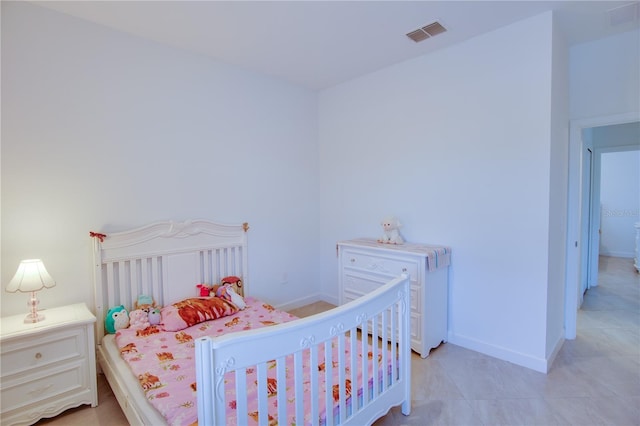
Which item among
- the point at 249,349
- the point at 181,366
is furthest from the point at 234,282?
the point at 249,349

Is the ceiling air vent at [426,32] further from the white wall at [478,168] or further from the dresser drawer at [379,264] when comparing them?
the dresser drawer at [379,264]

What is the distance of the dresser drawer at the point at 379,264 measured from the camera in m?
2.79

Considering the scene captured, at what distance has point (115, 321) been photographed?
8.00 ft

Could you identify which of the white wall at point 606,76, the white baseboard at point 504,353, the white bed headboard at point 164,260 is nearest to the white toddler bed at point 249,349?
the white bed headboard at point 164,260

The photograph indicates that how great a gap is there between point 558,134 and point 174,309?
11.1 ft

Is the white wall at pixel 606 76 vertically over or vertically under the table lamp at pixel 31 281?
over

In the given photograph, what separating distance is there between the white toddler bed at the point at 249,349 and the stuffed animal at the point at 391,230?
3.81 ft

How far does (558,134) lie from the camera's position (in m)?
2.63

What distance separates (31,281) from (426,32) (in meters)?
3.30

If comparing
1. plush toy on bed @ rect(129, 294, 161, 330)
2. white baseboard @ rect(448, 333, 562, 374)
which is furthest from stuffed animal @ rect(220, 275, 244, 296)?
white baseboard @ rect(448, 333, 562, 374)

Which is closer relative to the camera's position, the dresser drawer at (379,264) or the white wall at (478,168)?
the white wall at (478,168)

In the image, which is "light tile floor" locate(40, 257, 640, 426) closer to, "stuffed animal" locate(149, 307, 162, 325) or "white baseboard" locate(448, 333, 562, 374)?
"white baseboard" locate(448, 333, 562, 374)

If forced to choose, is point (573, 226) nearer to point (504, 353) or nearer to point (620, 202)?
point (504, 353)

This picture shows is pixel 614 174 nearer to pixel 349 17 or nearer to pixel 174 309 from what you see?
pixel 349 17
